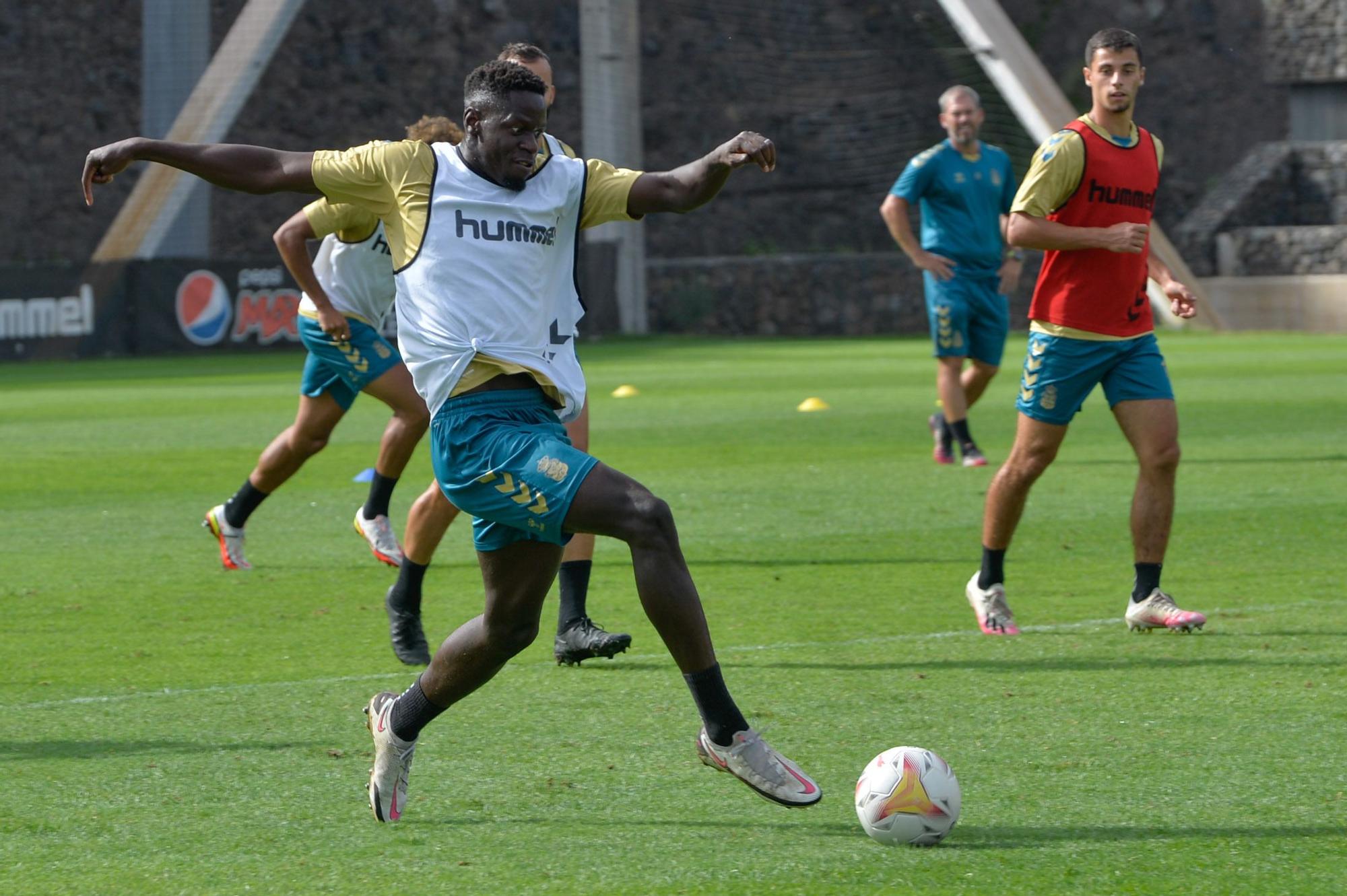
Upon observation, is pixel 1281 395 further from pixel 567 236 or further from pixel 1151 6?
pixel 1151 6

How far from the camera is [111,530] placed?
10.0 meters

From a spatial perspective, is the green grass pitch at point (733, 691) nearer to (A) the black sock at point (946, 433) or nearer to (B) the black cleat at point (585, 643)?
(B) the black cleat at point (585, 643)

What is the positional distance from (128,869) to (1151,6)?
41105mm

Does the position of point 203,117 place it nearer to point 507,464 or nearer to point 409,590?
point 409,590

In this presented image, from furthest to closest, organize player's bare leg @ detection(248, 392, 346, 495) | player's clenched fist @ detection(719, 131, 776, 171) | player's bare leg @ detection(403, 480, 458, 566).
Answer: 1. player's bare leg @ detection(248, 392, 346, 495)
2. player's bare leg @ detection(403, 480, 458, 566)
3. player's clenched fist @ detection(719, 131, 776, 171)

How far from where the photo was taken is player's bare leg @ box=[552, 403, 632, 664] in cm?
629

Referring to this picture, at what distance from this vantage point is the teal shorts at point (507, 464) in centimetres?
446

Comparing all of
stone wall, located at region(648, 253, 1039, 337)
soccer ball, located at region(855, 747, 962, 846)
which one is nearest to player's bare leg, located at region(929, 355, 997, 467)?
soccer ball, located at region(855, 747, 962, 846)

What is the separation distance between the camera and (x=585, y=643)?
636 centimetres

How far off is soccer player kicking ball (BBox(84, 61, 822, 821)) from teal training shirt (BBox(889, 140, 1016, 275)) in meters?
8.08

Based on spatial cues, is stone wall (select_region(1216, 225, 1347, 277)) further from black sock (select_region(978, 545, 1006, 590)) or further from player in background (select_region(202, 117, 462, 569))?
black sock (select_region(978, 545, 1006, 590))

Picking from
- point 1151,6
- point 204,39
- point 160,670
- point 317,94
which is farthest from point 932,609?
point 1151,6

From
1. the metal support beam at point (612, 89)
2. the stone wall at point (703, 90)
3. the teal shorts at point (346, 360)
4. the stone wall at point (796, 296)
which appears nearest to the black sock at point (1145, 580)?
the teal shorts at point (346, 360)

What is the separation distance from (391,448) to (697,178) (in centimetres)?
390
